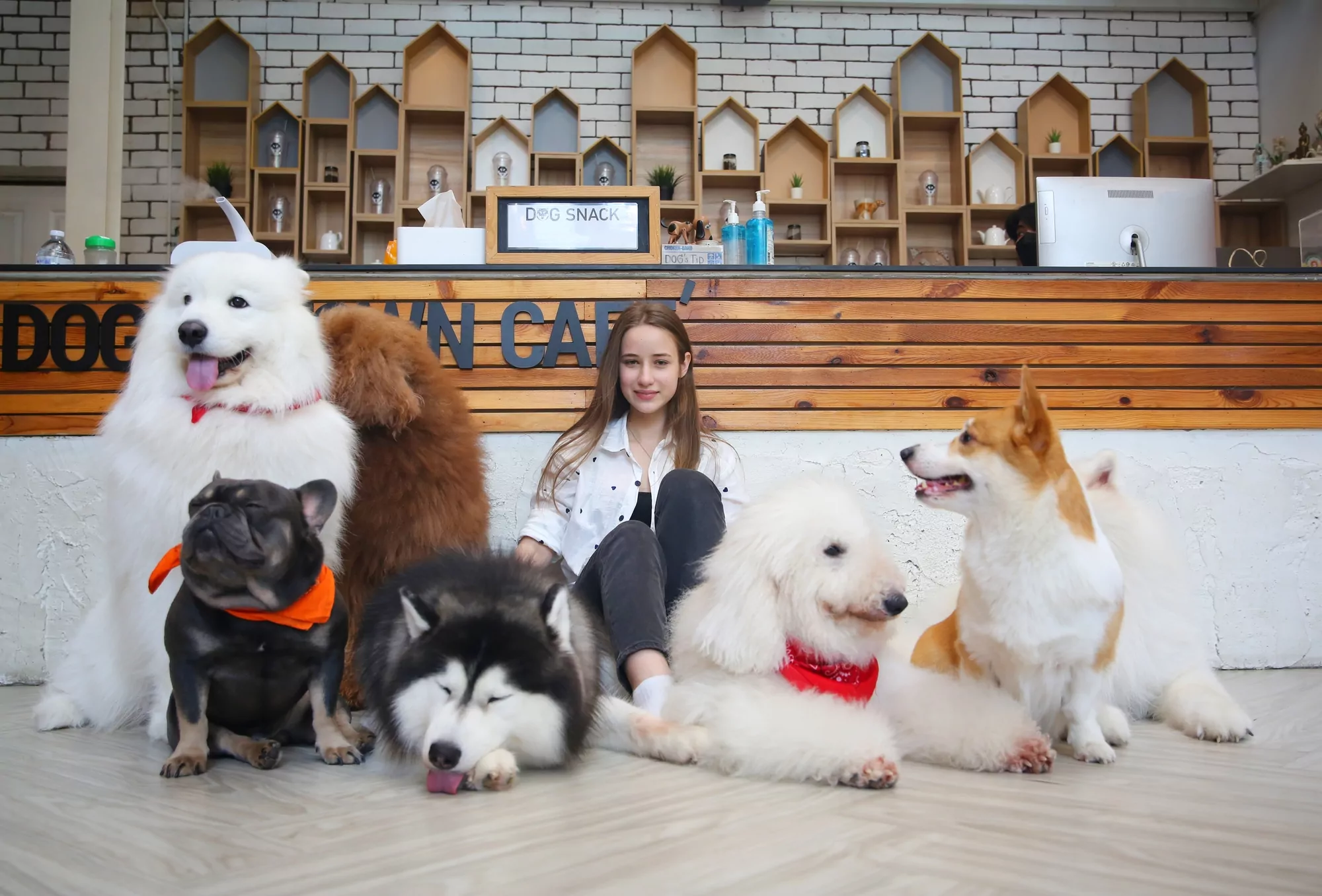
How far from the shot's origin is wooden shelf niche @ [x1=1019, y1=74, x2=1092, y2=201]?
6.10 meters

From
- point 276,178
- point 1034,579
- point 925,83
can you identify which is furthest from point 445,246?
point 925,83

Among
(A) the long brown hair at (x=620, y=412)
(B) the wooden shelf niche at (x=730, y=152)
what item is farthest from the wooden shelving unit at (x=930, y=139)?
(A) the long brown hair at (x=620, y=412)

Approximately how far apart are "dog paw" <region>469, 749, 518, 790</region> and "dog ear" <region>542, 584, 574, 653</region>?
22 cm

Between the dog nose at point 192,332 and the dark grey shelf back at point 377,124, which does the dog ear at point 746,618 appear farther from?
the dark grey shelf back at point 377,124

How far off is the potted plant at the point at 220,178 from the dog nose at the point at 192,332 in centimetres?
445

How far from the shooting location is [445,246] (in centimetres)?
326

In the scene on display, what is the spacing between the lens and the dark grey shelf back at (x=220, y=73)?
5.94 m

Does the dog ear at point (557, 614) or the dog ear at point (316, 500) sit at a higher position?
the dog ear at point (316, 500)

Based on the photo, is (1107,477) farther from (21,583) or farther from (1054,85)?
(1054,85)

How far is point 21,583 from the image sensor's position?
2.85m

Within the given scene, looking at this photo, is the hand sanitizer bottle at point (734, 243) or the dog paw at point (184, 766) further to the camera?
the hand sanitizer bottle at point (734, 243)

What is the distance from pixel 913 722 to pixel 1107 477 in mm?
928

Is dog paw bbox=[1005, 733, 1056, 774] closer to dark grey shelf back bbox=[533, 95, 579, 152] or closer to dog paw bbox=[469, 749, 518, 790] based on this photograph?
dog paw bbox=[469, 749, 518, 790]

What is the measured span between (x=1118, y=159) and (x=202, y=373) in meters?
6.34
